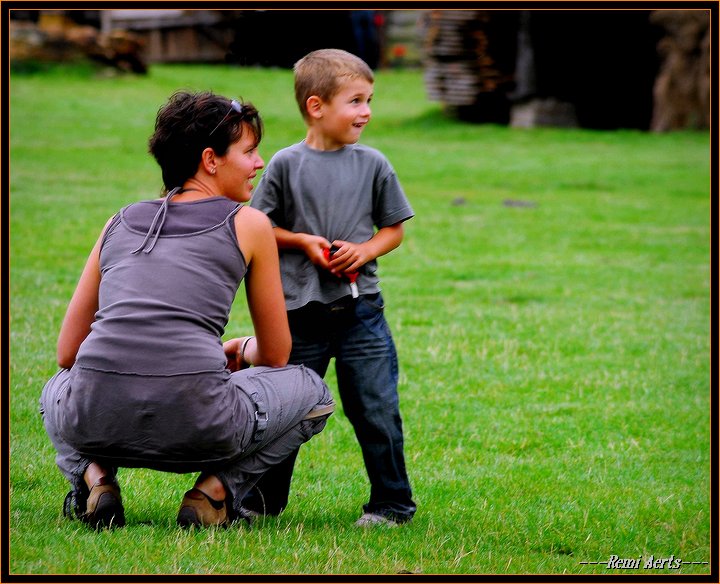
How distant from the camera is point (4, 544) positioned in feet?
11.5

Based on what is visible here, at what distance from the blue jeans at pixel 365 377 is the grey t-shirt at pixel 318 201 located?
72 mm

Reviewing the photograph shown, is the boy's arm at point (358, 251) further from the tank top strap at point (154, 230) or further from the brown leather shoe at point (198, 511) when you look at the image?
the brown leather shoe at point (198, 511)

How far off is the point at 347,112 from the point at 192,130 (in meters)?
0.56

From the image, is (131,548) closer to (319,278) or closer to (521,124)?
(319,278)

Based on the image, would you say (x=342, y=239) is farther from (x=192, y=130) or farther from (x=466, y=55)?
(x=466, y=55)

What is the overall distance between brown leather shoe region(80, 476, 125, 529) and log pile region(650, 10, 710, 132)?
17361 mm

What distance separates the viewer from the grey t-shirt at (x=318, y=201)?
3.92 m

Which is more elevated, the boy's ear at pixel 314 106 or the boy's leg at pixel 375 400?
the boy's ear at pixel 314 106

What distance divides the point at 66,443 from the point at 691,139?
17.9 meters

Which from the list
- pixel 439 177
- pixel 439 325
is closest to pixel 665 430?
pixel 439 325

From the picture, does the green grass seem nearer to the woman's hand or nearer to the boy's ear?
the boy's ear

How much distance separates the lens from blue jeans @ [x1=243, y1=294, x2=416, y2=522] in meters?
3.96
